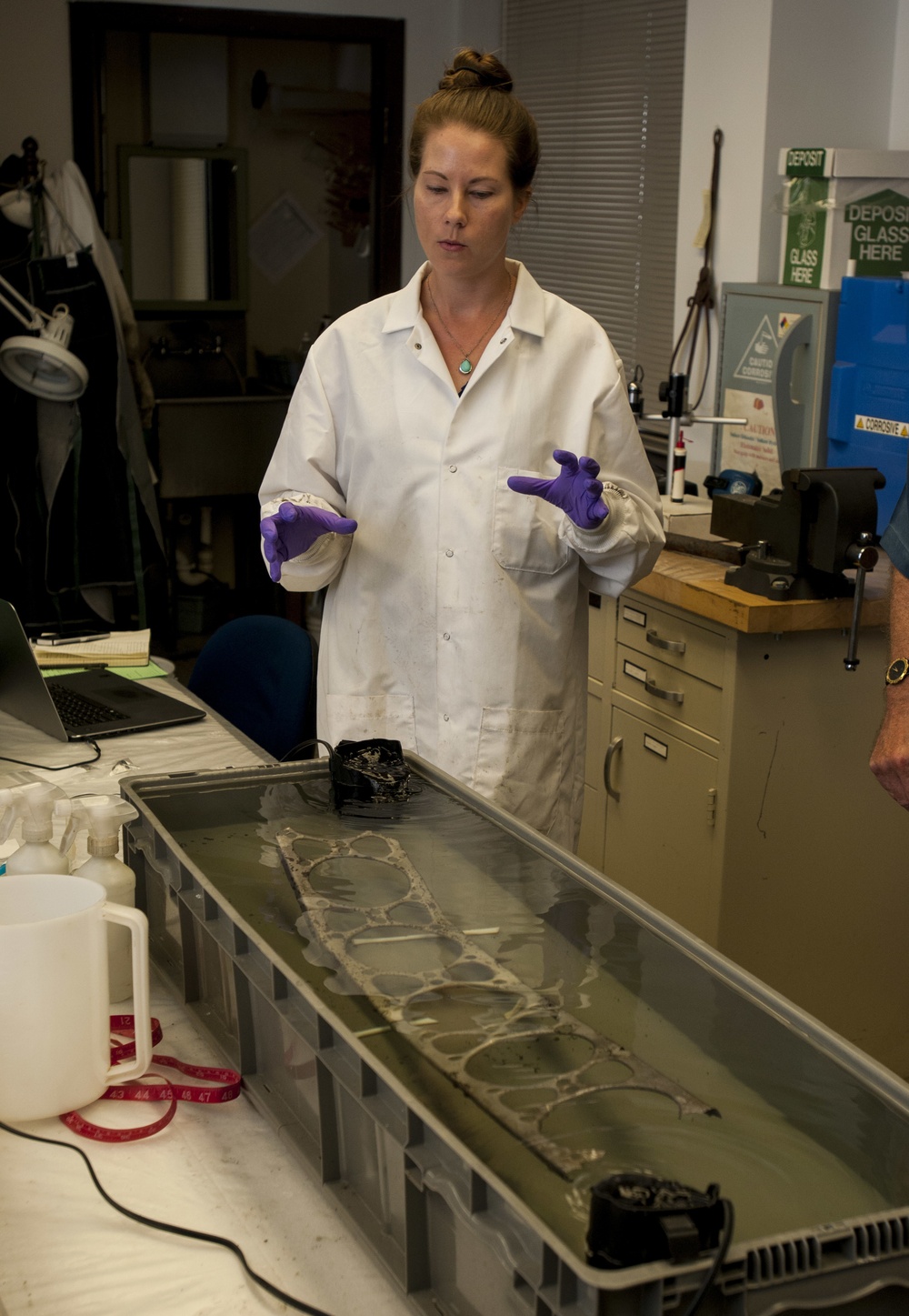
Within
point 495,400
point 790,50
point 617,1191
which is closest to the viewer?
point 617,1191

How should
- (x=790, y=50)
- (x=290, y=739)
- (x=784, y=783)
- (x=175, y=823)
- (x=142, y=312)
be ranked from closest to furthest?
1. (x=175, y=823)
2. (x=290, y=739)
3. (x=784, y=783)
4. (x=790, y=50)
5. (x=142, y=312)

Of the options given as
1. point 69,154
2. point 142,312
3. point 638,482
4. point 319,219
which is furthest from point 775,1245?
point 319,219

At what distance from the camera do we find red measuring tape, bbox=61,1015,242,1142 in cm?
115

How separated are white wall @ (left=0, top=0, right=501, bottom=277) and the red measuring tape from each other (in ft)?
13.4

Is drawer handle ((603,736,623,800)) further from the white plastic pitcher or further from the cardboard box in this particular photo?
the white plastic pitcher

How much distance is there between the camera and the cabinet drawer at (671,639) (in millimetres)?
2732

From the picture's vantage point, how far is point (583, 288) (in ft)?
15.3

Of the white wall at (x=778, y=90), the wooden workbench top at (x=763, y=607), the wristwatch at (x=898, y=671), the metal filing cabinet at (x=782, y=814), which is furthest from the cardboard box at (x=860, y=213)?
the wristwatch at (x=898, y=671)

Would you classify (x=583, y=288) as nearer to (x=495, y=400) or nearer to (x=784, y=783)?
(x=784, y=783)

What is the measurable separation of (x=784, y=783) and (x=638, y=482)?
97 cm

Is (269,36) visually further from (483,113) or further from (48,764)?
(48,764)

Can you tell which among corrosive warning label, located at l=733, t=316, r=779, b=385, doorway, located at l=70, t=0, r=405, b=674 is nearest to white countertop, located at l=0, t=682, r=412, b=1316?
corrosive warning label, located at l=733, t=316, r=779, b=385

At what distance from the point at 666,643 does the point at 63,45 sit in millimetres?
3175

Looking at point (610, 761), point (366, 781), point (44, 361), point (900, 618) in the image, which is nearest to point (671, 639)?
point (610, 761)
